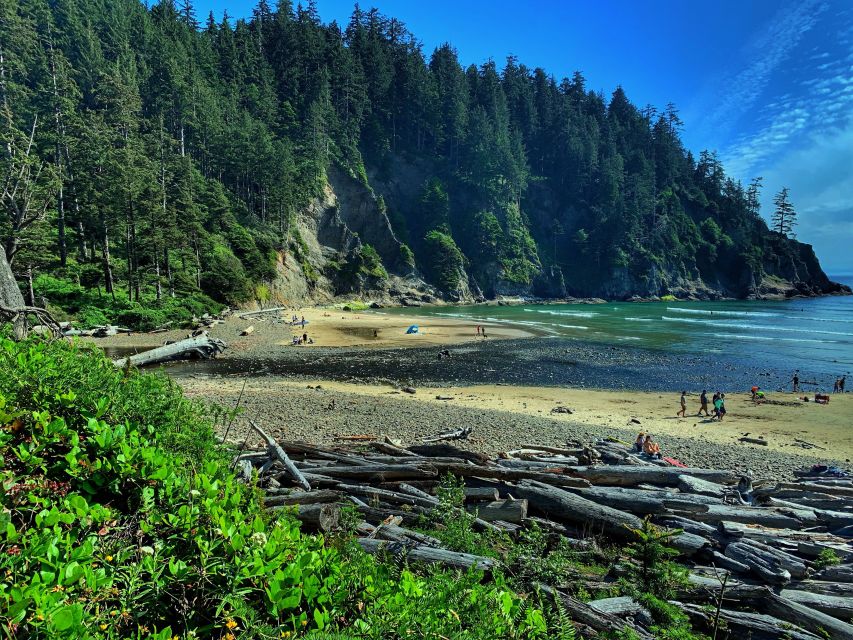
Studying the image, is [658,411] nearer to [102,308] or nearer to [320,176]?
[102,308]

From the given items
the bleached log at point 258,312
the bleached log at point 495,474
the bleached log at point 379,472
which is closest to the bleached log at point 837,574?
the bleached log at point 495,474

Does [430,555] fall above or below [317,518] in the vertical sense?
below

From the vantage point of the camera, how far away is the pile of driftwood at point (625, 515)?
17.0 feet

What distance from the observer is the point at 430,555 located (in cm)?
515

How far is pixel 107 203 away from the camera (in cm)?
3644

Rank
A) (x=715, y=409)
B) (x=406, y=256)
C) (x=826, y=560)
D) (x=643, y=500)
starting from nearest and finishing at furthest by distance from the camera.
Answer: (x=826, y=560) → (x=643, y=500) → (x=715, y=409) → (x=406, y=256)

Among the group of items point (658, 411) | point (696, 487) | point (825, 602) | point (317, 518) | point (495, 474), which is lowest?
point (658, 411)

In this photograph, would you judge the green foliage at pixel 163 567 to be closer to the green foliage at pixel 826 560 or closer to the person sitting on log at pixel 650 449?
the green foliage at pixel 826 560

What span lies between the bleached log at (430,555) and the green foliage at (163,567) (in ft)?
3.81

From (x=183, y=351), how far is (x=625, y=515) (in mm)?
26701

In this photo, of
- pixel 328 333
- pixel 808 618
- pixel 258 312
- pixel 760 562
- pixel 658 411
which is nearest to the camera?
pixel 808 618

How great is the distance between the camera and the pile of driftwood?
5195 millimetres

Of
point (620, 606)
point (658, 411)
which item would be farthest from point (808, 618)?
point (658, 411)

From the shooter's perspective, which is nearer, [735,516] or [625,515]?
[625,515]
